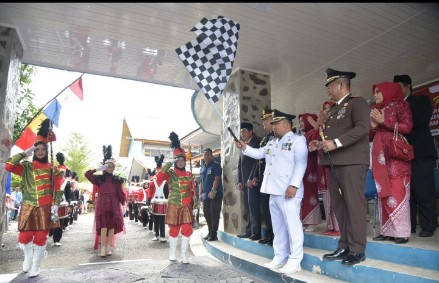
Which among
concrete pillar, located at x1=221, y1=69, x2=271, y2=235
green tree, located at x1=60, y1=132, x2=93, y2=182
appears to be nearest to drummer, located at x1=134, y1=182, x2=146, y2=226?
concrete pillar, located at x1=221, y1=69, x2=271, y2=235

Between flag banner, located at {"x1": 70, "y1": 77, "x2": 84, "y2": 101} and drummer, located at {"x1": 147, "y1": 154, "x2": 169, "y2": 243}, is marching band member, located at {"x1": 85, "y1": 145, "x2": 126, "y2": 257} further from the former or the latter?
drummer, located at {"x1": 147, "y1": 154, "x2": 169, "y2": 243}

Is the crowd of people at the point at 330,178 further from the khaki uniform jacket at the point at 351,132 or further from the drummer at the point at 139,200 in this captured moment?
the drummer at the point at 139,200

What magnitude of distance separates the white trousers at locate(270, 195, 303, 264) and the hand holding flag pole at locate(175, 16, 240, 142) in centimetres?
105

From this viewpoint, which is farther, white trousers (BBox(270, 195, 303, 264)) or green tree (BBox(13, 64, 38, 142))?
green tree (BBox(13, 64, 38, 142))

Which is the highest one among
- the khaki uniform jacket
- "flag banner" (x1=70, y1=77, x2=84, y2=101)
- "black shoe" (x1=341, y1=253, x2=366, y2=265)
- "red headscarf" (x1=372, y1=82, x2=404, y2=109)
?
"flag banner" (x1=70, y1=77, x2=84, y2=101)

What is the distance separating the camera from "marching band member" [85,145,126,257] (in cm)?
650

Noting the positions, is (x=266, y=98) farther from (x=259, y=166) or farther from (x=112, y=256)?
(x=112, y=256)

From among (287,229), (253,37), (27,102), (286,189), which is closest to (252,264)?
(287,229)

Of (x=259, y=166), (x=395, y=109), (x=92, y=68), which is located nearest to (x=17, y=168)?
(x=92, y=68)

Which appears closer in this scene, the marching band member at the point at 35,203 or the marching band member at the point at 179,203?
the marching band member at the point at 35,203

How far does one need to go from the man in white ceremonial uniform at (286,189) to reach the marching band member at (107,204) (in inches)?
141

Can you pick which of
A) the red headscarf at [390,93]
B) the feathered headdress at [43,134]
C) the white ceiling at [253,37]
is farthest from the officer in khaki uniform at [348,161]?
the feathered headdress at [43,134]

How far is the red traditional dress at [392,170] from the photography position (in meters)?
3.66

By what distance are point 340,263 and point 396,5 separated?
3.83 metres
